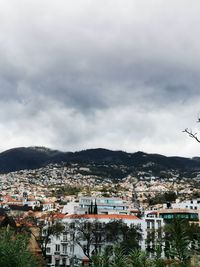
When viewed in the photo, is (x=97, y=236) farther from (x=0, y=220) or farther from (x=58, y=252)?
(x=0, y=220)

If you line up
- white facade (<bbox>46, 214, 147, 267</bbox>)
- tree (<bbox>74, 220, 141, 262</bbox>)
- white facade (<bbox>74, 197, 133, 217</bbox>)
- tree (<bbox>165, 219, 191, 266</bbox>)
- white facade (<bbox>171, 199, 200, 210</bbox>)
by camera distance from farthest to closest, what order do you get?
white facade (<bbox>74, 197, 133, 217</bbox>), white facade (<bbox>171, 199, 200, 210</bbox>), white facade (<bbox>46, 214, 147, 267</bbox>), tree (<bbox>74, 220, 141, 262</bbox>), tree (<bbox>165, 219, 191, 266</bbox>)

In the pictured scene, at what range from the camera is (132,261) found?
11.7 m

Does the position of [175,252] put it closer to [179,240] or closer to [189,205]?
[179,240]

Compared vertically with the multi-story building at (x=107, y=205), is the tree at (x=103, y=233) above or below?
below

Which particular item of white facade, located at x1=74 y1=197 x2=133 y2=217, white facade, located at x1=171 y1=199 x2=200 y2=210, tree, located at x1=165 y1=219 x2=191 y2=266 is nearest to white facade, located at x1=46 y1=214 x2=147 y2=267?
white facade, located at x1=171 y1=199 x2=200 y2=210

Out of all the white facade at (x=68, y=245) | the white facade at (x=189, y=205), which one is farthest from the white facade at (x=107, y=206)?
the white facade at (x=68, y=245)

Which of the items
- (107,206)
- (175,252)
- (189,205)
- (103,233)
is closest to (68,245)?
(103,233)

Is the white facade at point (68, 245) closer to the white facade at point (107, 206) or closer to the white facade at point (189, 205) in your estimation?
the white facade at point (189, 205)

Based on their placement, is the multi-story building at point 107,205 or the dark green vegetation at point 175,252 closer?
the dark green vegetation at point 175,252

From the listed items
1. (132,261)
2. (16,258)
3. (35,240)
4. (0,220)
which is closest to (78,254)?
(35,240)

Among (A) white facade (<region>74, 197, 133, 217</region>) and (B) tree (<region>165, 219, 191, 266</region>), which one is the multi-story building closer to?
(A) white facade (<region>74, 197, 133, 217</region>)

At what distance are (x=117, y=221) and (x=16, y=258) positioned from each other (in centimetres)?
5252

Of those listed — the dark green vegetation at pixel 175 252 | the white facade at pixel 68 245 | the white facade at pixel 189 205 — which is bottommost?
the white facade at pixel 68 245

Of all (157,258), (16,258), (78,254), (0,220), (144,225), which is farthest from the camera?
(144,225)
